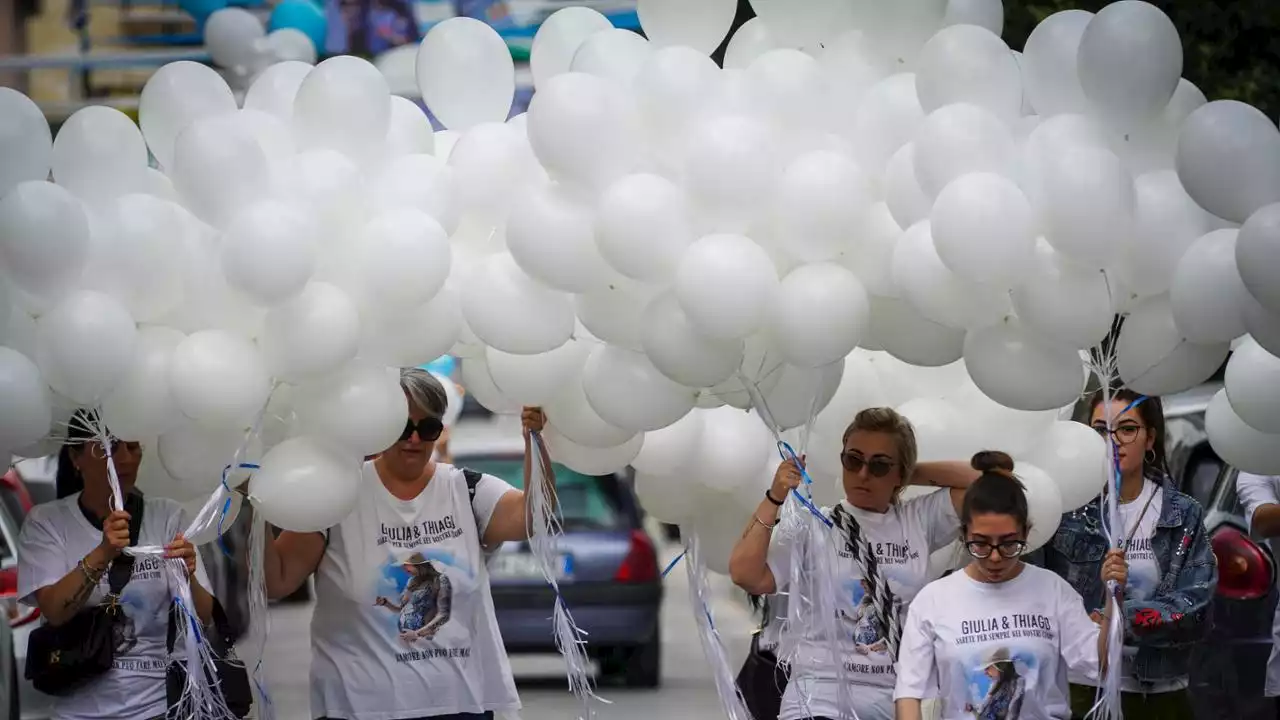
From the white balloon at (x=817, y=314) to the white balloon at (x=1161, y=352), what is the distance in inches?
26.0

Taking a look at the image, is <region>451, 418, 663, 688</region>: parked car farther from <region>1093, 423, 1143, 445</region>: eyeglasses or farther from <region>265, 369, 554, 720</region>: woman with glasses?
<region>1093, 423, 1143, 445</region>: eyeglasses

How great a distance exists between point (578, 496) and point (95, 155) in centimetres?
637

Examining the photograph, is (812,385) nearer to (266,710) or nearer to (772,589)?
(772,589)

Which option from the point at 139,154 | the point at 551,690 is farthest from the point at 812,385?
the point at 551,690

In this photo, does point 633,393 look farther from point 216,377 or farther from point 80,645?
point 80,645

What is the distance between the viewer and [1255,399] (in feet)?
14.0

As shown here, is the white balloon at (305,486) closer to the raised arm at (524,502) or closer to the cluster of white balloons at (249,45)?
the raised arm at (524,502)

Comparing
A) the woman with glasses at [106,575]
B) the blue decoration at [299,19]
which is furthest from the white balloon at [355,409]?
the blue decoration at [299,19]

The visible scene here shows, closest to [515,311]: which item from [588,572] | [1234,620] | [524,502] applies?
[524,502]

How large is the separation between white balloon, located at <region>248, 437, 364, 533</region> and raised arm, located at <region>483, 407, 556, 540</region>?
0.54 m

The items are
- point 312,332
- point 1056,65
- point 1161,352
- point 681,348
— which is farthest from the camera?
point 312,332

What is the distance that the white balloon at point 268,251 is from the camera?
452 cm

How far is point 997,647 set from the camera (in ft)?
15.5

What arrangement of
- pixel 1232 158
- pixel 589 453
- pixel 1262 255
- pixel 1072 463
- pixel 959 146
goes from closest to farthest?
pixel 1262 255 < pixel 1232 158 < pixel 959 146 < pixel 589 453 < pixel 1072 463
